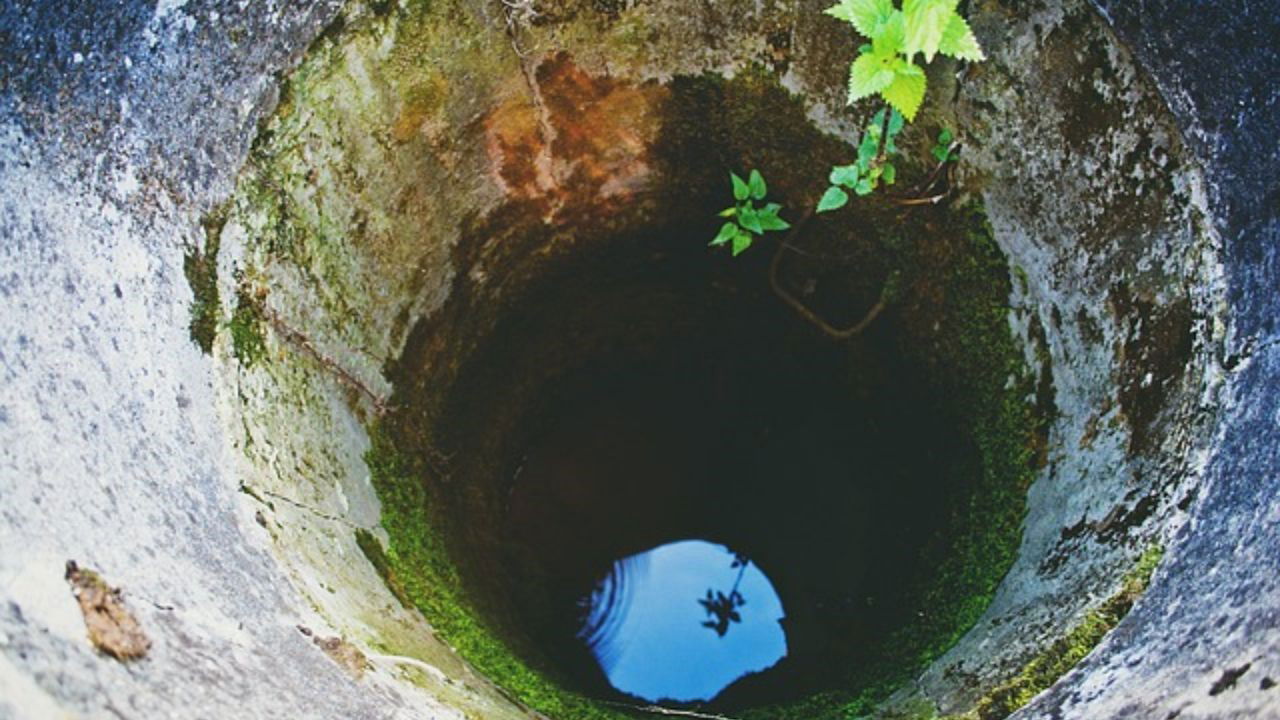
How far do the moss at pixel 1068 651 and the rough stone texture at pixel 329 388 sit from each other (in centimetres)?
5

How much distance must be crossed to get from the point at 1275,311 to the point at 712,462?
7.18 ft

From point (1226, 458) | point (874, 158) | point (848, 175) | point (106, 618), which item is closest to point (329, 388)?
point (106, 618)

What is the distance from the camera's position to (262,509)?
1957mm

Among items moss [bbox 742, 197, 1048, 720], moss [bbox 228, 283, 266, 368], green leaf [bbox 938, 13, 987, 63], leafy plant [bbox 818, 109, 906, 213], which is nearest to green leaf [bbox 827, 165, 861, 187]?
leafy plant [bbox 818, 109, 906, 213]

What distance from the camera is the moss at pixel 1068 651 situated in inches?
72.5

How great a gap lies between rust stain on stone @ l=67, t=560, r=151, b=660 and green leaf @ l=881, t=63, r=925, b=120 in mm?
1829

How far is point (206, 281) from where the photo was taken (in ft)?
6.97

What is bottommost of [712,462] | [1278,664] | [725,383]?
[1278,664]

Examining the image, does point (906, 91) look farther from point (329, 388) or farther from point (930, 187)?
point (329, 388)

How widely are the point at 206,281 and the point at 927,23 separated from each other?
5.28ft

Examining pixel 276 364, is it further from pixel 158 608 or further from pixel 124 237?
pixel 158 608

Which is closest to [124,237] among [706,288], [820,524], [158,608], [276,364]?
[276,364]

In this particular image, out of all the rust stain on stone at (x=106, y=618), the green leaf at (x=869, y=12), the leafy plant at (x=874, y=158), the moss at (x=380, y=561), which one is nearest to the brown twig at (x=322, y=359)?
the moss at (x=380, y=561)

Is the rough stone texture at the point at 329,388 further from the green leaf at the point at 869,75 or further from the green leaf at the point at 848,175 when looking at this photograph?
the green leaf at the point at 869,75
